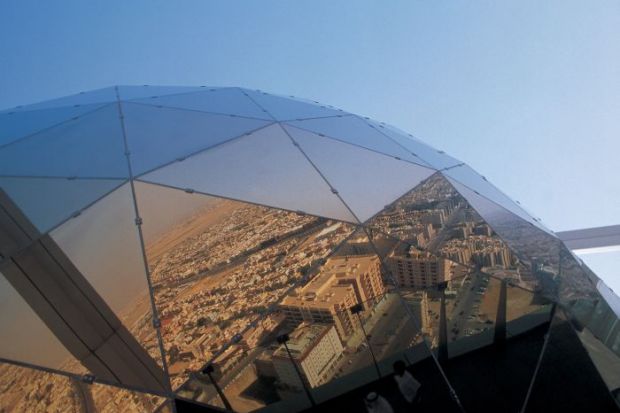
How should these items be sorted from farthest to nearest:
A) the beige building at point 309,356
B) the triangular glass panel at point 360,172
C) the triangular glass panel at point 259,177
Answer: the triangular glass panel at point 360,172 → the triangular glass panel at point 259,177 → the beige building at point 309,356

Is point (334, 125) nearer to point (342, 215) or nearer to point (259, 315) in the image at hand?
point (342, 215)

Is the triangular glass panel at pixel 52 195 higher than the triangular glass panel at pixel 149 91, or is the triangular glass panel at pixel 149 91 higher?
the triangular glass panel at pixel 149 91

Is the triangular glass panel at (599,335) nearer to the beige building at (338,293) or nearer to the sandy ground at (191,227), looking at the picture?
the beige building at (338,293)

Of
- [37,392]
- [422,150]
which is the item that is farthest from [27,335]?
[422,150]

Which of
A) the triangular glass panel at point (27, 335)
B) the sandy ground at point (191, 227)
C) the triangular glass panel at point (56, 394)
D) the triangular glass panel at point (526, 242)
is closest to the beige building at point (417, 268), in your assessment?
the triangular glass panel at point (526, 242)

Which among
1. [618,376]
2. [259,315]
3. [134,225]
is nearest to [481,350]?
[618,376]

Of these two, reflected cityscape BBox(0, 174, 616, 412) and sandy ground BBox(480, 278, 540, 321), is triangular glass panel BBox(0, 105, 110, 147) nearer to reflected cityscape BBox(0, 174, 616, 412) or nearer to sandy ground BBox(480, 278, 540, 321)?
reflected cityscape BBox(0, 174, 616, 412)

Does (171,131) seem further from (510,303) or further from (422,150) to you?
(510,303)
